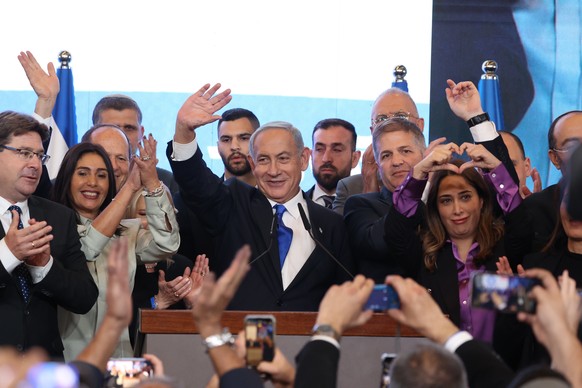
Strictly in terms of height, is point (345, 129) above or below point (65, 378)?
above

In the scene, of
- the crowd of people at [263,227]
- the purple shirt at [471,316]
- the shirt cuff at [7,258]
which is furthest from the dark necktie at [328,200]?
the shirt cuff at [7,258]

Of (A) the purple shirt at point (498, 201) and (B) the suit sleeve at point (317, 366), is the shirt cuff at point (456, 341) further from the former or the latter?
(A) the purple shirt at point (498, 201)

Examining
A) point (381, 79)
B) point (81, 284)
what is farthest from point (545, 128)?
point (81, 284)

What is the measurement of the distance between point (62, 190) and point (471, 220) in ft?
5.57

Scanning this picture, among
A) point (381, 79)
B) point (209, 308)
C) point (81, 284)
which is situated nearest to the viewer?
point (209, 308)

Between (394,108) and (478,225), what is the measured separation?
1.19 m

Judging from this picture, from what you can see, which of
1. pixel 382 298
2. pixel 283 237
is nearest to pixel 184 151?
pixel 283 237

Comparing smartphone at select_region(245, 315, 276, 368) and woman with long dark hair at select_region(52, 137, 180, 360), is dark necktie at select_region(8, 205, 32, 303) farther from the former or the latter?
smartphone at select_region(245, 315, 276, 368)

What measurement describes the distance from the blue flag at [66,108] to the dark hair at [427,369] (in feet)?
13.2

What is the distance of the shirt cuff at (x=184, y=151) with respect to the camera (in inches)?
169

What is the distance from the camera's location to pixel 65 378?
6.75 ft

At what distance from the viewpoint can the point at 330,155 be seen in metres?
5.76

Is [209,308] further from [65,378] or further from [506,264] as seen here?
[506,264]

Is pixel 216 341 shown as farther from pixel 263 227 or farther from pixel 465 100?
pixel 465 100
